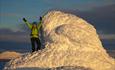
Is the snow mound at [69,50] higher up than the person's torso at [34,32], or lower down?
lower down

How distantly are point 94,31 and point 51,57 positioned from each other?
13.0ft

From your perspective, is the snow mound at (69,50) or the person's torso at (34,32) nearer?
the snow mound at (69,50)

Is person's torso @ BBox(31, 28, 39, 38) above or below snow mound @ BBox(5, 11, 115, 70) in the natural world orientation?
above

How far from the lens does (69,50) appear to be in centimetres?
2489

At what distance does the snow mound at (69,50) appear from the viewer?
24375 millimetres

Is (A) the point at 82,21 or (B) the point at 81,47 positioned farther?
(A) the point at 82,21

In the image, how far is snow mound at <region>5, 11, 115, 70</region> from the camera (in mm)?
24375

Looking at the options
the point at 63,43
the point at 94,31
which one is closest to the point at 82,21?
the point at 94,31

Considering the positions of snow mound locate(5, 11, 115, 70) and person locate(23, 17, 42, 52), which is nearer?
snow mound locate(5, 11, 115, 70)

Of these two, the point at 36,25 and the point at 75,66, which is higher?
the point at 36,25

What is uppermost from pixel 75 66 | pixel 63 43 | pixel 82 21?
pixel 82 21

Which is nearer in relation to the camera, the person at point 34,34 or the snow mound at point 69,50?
the snow mound at point 69,50

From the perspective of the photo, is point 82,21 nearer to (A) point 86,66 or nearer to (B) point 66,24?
(B) point 66,24

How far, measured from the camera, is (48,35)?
85.9ft
